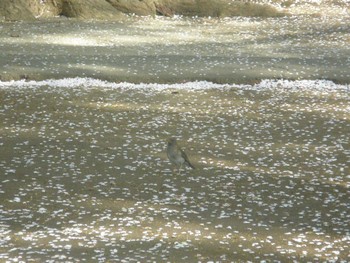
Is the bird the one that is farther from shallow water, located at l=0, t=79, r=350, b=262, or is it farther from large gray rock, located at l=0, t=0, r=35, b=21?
large gray rock, located at l=0, t=0, r=35, b=21

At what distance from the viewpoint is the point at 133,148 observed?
14.1 metres

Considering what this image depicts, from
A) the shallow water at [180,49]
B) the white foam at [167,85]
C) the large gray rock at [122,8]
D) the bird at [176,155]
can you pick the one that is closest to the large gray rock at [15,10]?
the large gray rock at [122,8]

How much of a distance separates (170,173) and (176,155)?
14.1 inches

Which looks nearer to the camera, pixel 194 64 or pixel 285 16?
pixel 194 64

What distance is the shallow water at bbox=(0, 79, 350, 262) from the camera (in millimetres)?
9547

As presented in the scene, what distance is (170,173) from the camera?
1268cm

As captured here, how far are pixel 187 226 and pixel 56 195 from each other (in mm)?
2410

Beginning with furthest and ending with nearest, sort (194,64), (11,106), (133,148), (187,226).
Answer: (194,64)
(11,106)
(133,148)
(187,226)

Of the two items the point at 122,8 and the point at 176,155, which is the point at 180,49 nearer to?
the point at 122,8

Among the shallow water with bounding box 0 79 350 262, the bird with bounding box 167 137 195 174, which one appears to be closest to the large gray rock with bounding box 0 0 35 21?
the shallow water with bounding box 0 79 350 262

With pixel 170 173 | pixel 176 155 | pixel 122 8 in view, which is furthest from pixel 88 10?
pixel 170 173

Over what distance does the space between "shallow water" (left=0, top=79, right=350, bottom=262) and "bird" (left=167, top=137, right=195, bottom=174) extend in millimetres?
206

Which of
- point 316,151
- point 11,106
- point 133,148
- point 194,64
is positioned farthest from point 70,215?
point 194,64

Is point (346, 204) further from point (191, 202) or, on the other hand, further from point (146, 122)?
point (146, 122)
